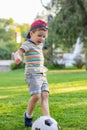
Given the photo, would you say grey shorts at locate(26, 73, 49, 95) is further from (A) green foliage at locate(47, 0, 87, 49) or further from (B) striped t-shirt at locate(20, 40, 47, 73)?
(A) green foliage at locate(47, 0, 87, 49)

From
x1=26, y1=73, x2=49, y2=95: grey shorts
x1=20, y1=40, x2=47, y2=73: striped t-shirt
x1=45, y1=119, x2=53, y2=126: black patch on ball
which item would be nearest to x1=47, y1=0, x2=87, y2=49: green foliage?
x1=20, y1=40, x2=47, y2=73: striped t-shirt

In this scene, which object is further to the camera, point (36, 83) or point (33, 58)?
point (33, 58)

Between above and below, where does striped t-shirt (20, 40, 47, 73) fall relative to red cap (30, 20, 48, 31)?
below

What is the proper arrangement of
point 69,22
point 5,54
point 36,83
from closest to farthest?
point 36,83
point 69,22
point 5,54

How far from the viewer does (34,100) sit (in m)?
5.25

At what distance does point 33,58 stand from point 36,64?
10 cm

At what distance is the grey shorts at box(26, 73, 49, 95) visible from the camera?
5105 millimetres

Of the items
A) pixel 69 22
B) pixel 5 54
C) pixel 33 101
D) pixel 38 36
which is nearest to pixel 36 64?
pixel 38 36

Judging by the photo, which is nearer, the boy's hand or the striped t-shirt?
the boy's hand

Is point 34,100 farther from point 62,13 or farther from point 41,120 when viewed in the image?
point 62,13

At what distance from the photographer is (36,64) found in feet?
17.2

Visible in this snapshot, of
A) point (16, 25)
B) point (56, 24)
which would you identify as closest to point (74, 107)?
point (56, 24)

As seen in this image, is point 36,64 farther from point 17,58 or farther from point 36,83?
point 17,58

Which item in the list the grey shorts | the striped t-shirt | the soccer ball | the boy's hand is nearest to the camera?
the soccer ball
